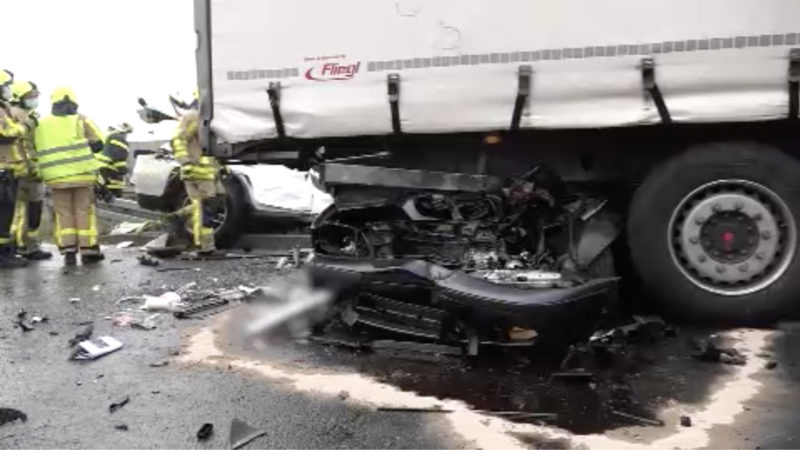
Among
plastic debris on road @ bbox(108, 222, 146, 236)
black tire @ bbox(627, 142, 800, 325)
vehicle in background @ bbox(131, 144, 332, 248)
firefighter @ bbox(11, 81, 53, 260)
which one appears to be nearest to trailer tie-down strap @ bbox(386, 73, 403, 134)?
black tire @ bbox(627, 142, 800, 325)

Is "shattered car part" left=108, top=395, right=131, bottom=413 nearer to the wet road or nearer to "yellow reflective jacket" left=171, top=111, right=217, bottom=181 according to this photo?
the wet road

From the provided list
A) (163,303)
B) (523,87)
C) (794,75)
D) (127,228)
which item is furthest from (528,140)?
(127,228)

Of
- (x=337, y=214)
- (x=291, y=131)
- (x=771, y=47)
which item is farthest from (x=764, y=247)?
(x=291, y=131)

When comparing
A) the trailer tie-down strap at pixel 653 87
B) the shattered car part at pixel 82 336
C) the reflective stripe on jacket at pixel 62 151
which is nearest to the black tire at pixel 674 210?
the trailer tie-down strap at pixel 653 87

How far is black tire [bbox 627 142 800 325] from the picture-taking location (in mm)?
4500

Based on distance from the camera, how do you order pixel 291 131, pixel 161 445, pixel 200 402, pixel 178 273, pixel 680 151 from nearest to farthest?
pixel 161 445 < pixel 200 402 < pixel 680 151 < pixel 291 131 < pixel 178 273

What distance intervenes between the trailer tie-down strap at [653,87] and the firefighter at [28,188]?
707 cm

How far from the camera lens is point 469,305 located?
4348 mm

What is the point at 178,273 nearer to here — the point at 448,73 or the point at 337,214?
the point at 337,214

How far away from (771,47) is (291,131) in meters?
2.90

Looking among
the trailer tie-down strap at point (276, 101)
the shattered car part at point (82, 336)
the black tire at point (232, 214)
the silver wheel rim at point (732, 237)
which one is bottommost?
the shattered car part at point (82, 336)

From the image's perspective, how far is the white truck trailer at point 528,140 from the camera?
14.6 feet

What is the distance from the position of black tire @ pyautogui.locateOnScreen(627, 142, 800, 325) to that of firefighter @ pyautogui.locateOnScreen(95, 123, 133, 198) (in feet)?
30.6

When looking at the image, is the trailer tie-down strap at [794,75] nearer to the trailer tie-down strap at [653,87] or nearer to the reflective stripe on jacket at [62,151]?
the trailer tie-down strap at [653,87]
